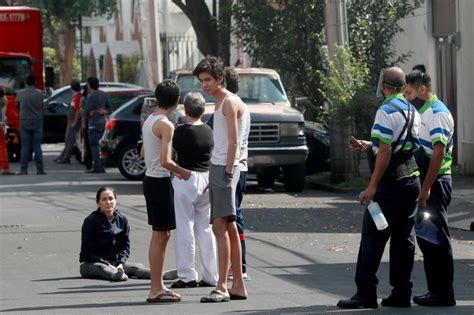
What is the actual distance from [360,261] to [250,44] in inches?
689

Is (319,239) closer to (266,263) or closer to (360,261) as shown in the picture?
(266,263)

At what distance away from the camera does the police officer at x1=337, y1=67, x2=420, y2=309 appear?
10.1 m

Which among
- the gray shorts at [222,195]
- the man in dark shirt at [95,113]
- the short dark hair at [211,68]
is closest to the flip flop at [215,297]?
the gray shorts at [222,195]

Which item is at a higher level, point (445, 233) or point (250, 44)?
point (250, 44)

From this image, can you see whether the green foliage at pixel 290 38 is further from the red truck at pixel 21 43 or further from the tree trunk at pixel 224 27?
the red truck at pixel 21 43

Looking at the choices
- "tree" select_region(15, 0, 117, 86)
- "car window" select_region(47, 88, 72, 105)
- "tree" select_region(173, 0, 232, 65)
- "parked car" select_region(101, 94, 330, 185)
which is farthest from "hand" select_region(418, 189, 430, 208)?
"tree" select_region(15, 0, 117, 86)

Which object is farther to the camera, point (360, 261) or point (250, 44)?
point (250, 44)

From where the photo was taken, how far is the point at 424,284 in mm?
11953

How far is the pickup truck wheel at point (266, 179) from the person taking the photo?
76.5 ft

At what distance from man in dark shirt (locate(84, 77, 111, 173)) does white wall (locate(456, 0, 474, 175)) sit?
6.95 metres

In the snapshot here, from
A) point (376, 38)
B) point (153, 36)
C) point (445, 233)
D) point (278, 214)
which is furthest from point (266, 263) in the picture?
point (153, 36)

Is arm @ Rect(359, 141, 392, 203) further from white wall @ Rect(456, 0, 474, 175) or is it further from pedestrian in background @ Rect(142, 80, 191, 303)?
white wall @ Rect(456, 0, 474, 175)

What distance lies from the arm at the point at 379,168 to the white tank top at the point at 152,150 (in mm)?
1787

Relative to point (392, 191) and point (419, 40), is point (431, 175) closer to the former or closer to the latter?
point (392, 191)
